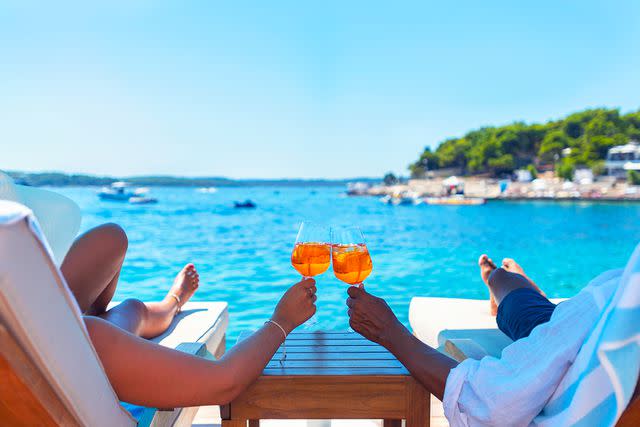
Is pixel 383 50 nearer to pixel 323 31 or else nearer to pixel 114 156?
pixel 323 31

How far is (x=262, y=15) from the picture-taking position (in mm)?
22953

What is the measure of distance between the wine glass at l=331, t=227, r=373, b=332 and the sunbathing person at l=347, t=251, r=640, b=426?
8cm

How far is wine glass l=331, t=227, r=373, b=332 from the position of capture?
123 cm

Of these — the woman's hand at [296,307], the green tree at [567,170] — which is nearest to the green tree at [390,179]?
the green tree at [567,170]

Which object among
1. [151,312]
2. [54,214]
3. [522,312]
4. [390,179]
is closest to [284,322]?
[522,312]

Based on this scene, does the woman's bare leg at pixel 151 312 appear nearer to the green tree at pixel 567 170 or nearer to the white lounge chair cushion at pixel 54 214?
the white lounge chair cushion at pixel 54 214

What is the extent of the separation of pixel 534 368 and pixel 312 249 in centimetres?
58

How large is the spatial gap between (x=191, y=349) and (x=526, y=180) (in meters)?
61.1

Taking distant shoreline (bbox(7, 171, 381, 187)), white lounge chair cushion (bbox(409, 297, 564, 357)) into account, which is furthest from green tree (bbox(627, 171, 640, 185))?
white lounge chair cushion (bbox(409, 297, 564, 357))

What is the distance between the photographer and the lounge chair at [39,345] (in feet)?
2.06

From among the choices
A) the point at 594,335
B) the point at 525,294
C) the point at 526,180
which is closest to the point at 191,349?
the point at 594,335

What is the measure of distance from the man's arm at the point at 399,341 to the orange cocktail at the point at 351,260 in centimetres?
7

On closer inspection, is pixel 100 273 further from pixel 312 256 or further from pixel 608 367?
pixel 608 367

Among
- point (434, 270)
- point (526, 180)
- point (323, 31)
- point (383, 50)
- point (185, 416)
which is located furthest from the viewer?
point (526, 180)
